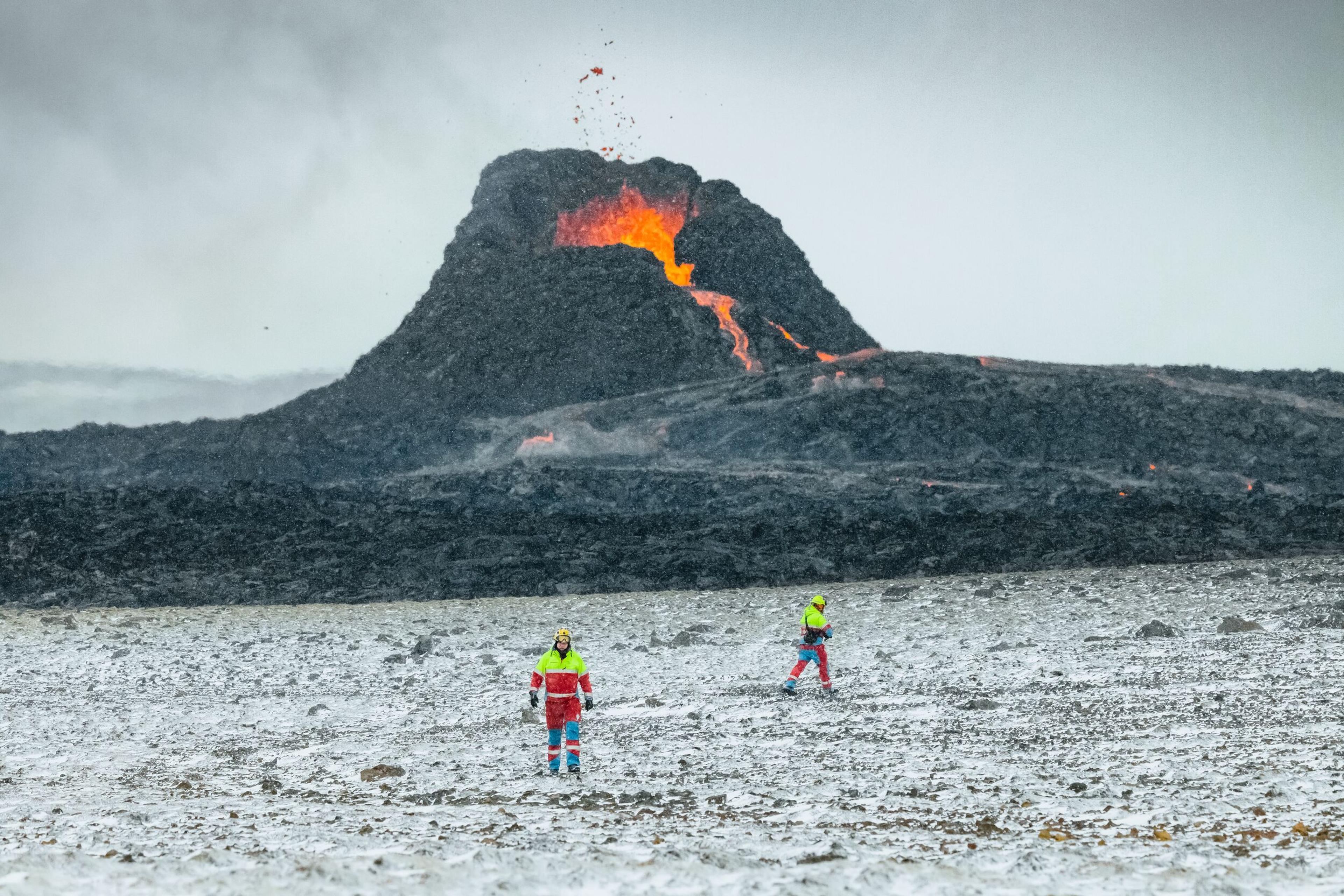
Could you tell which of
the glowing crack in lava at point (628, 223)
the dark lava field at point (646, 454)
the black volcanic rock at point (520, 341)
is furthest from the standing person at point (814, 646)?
the glowing crack in lava at point (628, 223)

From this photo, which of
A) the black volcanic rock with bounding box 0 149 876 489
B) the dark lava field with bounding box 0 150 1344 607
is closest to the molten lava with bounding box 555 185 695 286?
the dark lava field with bounding box 0 150 1344 607

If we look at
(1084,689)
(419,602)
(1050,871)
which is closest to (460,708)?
(1084,689)

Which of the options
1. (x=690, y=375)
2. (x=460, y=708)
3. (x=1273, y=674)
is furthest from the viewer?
(x=690, y=375)

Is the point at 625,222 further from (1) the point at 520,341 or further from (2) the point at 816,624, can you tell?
(2) the point at 816,624

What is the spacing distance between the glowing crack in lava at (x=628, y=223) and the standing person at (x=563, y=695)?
72515 mm

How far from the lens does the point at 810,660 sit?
1381 cm

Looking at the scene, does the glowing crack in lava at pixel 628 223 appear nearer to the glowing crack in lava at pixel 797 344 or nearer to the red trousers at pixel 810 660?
the glowing crack in lava at pixel 797 344

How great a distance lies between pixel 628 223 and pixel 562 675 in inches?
3007

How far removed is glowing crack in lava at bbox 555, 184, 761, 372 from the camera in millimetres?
82688

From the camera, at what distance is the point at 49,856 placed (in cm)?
613

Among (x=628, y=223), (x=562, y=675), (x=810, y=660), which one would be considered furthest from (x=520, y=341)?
(x=562, y=675)

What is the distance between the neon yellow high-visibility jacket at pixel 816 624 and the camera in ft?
44.1

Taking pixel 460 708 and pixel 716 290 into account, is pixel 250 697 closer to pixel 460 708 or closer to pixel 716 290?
pixel 460 708

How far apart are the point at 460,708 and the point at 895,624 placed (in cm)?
992
